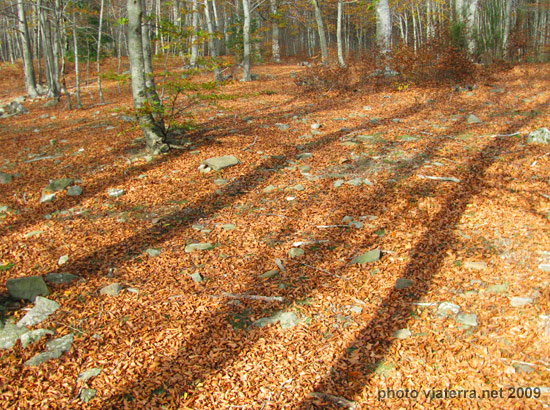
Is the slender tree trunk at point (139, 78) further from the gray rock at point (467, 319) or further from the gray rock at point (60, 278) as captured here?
the gray rock at point (467, 319)

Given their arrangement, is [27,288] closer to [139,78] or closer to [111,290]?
[111,290]

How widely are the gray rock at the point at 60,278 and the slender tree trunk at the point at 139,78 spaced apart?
355 centimetres

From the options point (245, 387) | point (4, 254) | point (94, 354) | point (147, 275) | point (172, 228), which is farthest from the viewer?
point (172, 228)

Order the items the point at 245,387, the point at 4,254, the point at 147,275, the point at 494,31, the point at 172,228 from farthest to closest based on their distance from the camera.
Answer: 1. the point at 494,31
2. the point at 172,228
3. the point at 4,254
4. the point at 147,275
5. the point at 245,387

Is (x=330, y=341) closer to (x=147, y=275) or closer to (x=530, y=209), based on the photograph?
(x=147, y=275)

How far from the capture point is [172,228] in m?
5.03

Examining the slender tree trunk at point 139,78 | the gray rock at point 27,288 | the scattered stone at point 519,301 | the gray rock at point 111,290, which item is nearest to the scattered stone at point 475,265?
the scattered stone at point 519,301

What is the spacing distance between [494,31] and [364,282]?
1496cm

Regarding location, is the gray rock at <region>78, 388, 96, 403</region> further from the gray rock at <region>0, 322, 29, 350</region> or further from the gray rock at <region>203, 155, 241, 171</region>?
the gray rock at <region>203, 155, 241, 171</region>

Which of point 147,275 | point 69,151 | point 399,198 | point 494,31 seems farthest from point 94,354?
point 494,31

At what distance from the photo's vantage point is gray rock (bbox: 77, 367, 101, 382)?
2.80 meters

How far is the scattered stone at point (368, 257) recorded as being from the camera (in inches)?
159

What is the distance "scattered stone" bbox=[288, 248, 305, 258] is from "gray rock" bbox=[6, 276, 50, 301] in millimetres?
2428

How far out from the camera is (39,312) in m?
3.48
